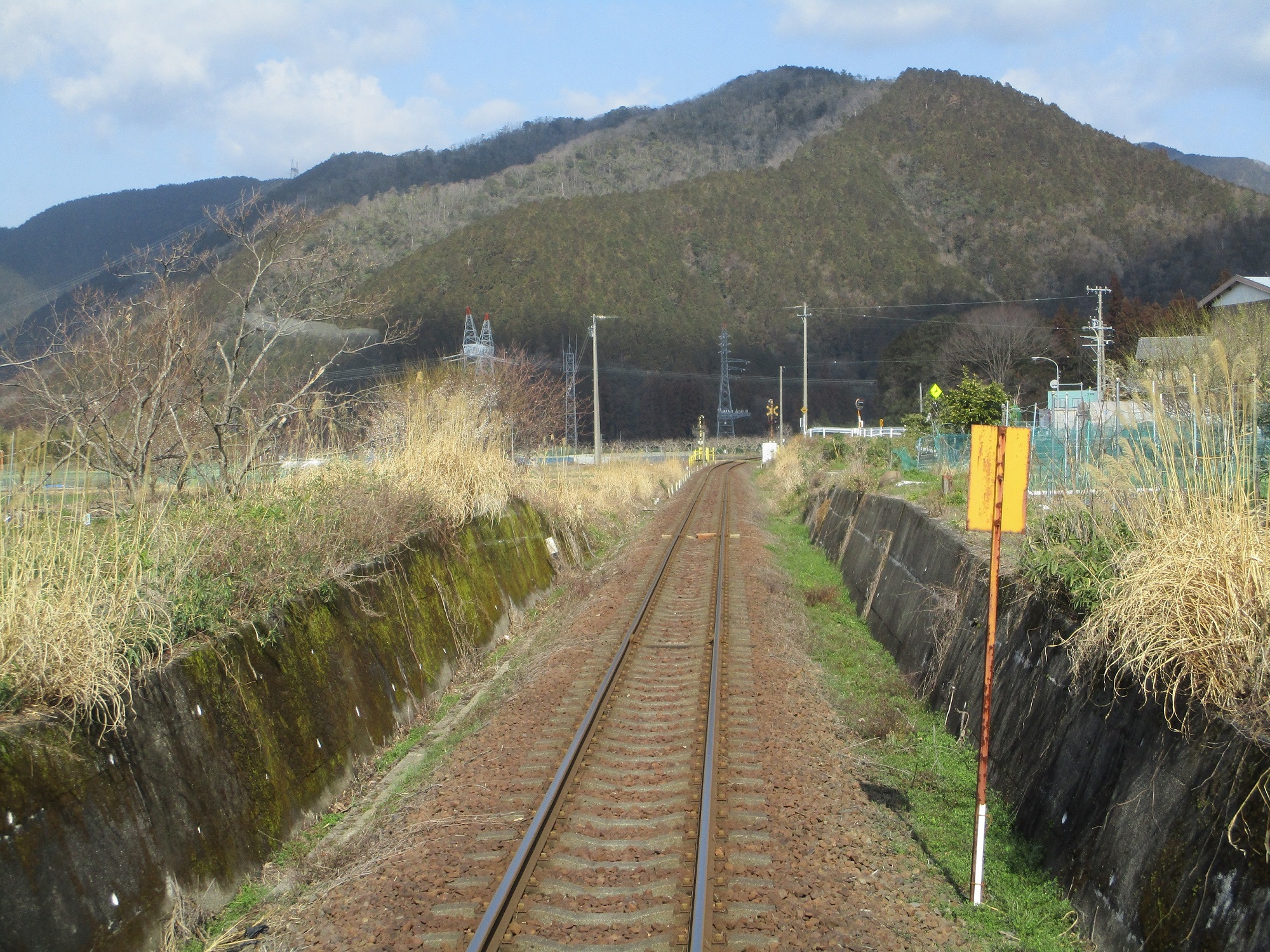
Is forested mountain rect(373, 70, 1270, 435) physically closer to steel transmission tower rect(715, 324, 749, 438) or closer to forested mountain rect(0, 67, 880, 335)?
steel transmission tower rect(715, 324, 749, 438)

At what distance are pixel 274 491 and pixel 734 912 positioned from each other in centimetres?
671

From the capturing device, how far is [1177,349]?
12602 mm

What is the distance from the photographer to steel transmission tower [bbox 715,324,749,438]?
79.4 metres

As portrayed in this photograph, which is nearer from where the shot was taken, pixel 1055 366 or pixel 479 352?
pixel 479 352

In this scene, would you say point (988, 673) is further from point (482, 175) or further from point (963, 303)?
point (482, 175)

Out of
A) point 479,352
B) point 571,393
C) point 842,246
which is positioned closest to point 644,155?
point 842,246

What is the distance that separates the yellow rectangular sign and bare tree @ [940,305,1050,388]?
51910 millimetres

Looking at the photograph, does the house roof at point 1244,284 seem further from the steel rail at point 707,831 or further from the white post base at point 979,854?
the white post base at point 979,854

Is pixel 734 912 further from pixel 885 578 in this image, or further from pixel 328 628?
pixel 885 578

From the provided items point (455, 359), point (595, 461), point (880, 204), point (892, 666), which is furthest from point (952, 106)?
point (892, 666)

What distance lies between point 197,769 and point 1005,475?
16.5 ft

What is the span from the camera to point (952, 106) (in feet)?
433

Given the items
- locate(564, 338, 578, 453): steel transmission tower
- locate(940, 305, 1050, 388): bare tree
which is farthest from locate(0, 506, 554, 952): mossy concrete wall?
locate(940, 305, 1050, 388): bare tree

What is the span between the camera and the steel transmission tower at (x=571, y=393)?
43.3m
